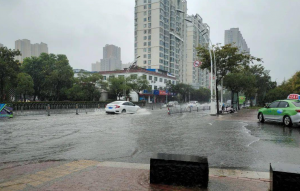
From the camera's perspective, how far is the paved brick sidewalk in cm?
395

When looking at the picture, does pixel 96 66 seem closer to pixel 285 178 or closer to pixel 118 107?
pixel 118 107

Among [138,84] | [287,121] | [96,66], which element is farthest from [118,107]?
[96,66]

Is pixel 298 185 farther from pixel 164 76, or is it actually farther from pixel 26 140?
pixel 164 76

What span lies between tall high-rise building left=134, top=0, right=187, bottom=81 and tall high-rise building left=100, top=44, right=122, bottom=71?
44.0 metres

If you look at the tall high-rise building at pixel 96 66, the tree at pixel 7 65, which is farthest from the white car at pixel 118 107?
the tall high-rise building at pixel 96 66

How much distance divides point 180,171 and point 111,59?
131557 millimetres

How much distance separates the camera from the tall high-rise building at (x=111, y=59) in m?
132

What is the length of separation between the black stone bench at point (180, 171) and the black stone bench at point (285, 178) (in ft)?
3.21

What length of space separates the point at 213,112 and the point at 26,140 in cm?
1831

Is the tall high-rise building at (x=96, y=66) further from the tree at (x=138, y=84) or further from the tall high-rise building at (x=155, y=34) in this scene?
the tree at (x=138, y=84)

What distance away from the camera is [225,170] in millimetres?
5113

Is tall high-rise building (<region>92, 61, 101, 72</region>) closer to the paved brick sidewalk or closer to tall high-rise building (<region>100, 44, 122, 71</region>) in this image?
tall high-rise building (<region>100, 44, 122, 71</region>)

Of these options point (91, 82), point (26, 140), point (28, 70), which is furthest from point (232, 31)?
point (26, 140)

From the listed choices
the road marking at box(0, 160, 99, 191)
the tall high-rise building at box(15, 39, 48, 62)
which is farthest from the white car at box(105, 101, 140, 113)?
the tall high-rise building at box(15, 39, 48, 62)
